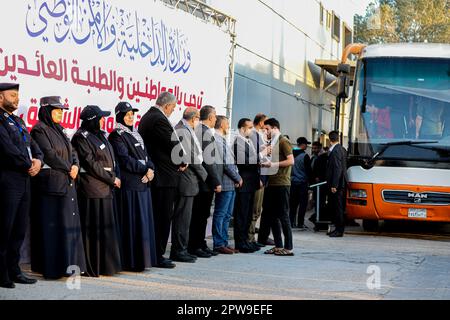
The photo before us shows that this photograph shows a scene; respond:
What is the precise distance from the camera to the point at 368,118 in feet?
56.7

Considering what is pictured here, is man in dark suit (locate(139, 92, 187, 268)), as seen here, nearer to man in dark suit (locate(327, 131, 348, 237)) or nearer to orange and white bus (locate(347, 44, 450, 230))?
man in dark suit (locate(327, 131, 348, 237))

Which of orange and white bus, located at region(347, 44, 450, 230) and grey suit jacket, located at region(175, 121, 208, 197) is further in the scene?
orange and white bus, located at region(347, 44, 450, 230)

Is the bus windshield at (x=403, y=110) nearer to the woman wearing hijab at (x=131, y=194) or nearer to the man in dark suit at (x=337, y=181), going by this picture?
the man in dark suit at (x=337, y=181)

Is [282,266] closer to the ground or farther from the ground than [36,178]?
closer to the ground

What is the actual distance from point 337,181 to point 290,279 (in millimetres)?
6312

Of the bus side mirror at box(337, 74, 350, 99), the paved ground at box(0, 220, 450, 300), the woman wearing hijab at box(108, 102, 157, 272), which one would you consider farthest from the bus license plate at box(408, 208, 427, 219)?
the woman wearing hijab at box(108, 102, 157, 272)

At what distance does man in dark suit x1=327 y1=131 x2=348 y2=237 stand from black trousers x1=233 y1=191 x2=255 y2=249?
362 cm

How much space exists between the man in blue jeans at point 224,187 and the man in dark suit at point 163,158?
1.45 m

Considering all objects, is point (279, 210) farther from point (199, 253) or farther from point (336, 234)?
point (336, 234)

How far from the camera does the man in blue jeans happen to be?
1270 centimetres

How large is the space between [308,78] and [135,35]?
18975 millimetres

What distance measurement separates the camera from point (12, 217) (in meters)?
8.77
